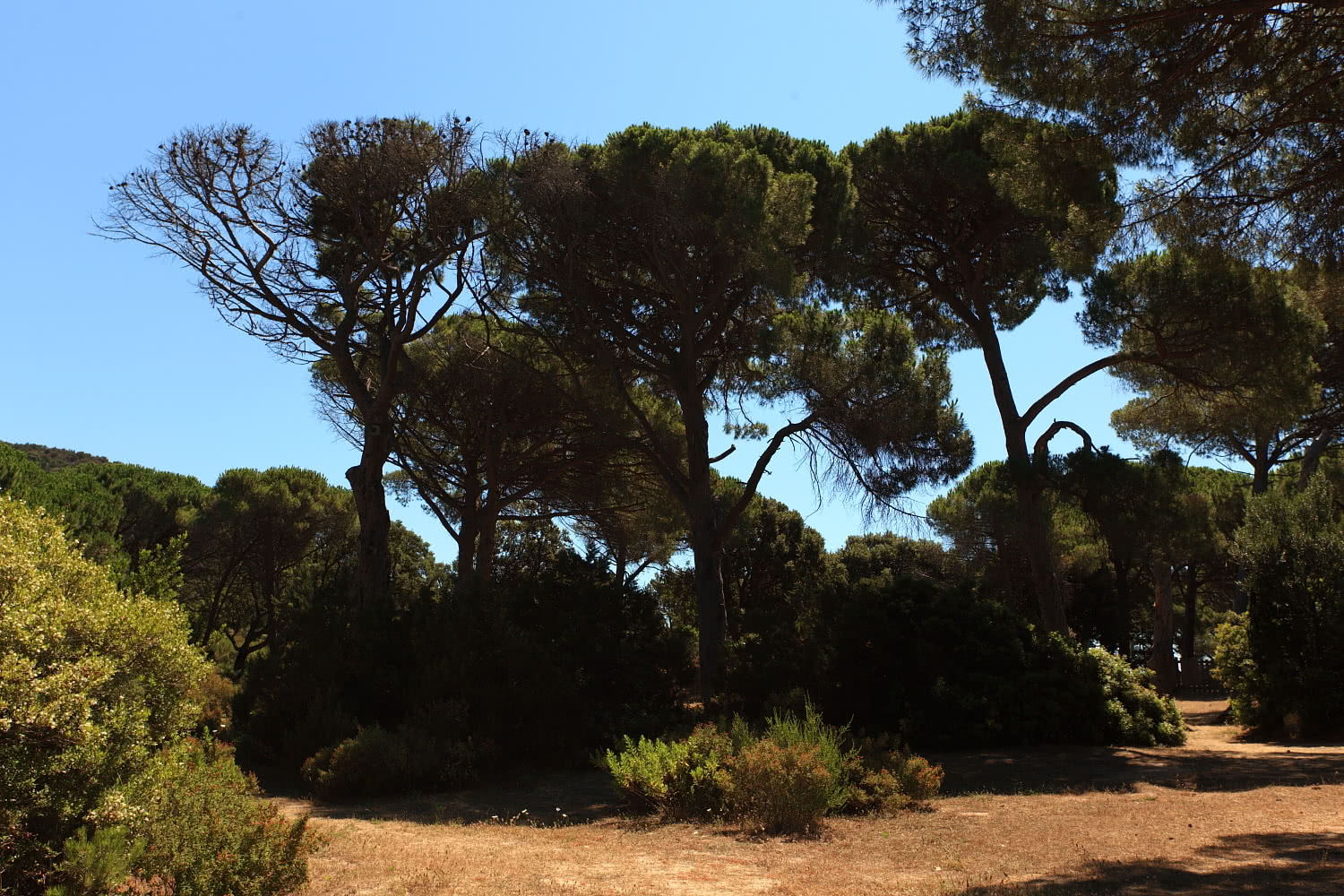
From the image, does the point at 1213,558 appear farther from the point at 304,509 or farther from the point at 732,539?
A: the point at 304,509

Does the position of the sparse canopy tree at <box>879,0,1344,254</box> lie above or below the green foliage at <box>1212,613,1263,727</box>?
above

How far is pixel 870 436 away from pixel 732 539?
1430cm

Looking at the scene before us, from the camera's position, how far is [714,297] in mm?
15195

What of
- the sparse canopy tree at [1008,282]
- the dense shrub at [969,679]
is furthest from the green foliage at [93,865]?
the sparse canopy tree at [1008,282]

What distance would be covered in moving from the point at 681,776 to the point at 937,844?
245 cm

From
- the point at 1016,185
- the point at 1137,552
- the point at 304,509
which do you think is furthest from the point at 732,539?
the point at 1016,185

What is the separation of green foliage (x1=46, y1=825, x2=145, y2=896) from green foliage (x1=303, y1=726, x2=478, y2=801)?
5925 millimetres

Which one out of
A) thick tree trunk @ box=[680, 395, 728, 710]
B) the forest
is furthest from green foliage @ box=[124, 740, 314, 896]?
thick tree trunk @ box=[680, 395, 728, 710]

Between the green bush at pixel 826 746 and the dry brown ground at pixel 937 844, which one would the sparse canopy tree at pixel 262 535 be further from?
the green bush at pixel 826 746

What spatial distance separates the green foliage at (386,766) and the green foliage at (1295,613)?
11.3 metres

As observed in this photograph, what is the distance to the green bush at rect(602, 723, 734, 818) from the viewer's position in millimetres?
8516

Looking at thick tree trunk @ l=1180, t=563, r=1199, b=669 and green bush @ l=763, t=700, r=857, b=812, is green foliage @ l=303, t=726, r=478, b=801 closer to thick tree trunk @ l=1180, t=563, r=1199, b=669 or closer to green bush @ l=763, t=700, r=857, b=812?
green bush @ l=763, t=700, r=857, b=812

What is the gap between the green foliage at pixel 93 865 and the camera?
4621 millimetres

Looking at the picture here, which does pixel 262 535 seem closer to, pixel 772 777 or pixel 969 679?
pixel 969 679
